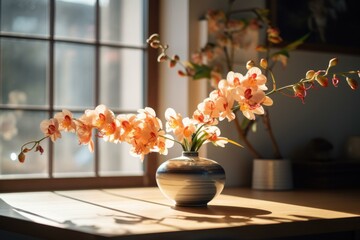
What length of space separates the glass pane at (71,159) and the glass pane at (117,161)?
2.2 inches

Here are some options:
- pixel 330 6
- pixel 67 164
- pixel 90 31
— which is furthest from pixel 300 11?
pixel 67 164

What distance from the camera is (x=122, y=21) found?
2660 millimetres

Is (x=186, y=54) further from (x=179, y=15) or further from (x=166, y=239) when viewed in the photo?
(x=166, y=239)

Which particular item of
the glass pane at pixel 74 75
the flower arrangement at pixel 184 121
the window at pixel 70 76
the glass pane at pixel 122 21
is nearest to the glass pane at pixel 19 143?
the window at pixel 70 76

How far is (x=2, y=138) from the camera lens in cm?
239

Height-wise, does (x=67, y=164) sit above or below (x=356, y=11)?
below

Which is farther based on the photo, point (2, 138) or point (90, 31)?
point (90, 31)

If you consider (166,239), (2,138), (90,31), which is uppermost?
(90,31)

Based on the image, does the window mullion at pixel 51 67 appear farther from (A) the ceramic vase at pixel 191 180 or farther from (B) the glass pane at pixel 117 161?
(A) the ceramic vase at pixel 191 180

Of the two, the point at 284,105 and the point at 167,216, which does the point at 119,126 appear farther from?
the point at 284,105

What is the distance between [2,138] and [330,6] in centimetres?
153

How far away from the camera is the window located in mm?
2424

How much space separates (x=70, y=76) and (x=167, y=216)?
103cm

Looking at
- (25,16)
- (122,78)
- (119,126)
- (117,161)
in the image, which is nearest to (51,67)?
(25,16)
